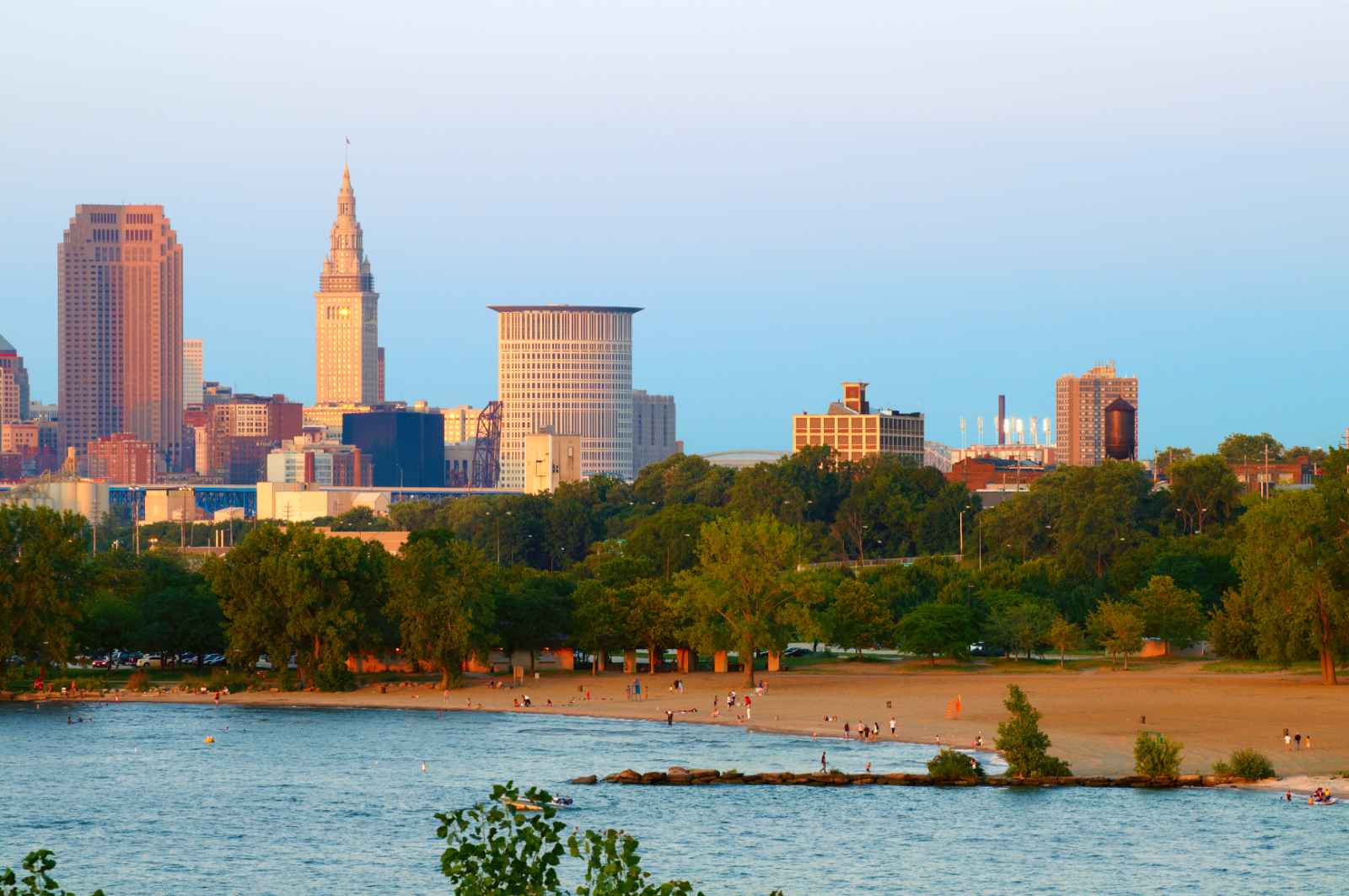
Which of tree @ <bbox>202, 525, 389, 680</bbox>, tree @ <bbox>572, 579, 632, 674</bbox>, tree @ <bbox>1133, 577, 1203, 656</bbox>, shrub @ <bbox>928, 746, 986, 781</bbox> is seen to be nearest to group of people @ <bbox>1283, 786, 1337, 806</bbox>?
shrub @ <bbox>928, 746, 986, 781</bbox>

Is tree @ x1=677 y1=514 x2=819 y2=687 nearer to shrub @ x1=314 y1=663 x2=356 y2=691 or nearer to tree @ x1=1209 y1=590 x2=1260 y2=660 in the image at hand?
shrub @ x1=314 y1=663 x2=356 y2=691

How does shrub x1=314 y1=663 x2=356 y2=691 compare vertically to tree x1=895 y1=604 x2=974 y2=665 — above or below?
below

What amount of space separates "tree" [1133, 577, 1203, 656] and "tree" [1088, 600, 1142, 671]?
37.1 inches

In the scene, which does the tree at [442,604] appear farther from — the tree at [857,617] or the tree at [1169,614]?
the tree at [1169,614]

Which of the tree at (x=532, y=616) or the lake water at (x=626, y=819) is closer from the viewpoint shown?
the lake water at (x=626, y=819)

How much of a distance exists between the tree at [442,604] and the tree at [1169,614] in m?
44.6

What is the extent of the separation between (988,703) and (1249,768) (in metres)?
29.8

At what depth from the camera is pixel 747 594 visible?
447ft

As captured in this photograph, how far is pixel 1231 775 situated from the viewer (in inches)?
3593

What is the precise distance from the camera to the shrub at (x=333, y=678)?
135m

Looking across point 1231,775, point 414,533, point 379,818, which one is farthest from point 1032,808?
point 414,533

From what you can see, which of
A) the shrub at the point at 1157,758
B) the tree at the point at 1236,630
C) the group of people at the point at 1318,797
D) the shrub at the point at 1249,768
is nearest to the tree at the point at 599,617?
the tree at the point at 1236,630

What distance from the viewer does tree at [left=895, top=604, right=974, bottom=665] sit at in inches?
5586

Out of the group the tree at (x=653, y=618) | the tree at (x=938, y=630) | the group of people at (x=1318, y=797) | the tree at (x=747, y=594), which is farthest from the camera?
the tree at (x=938, y=630)
